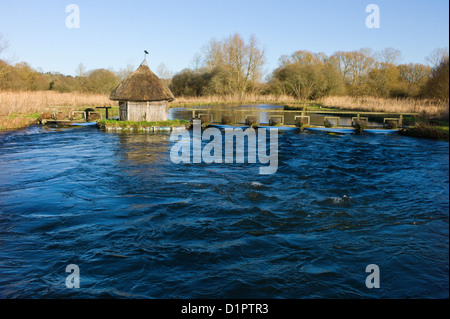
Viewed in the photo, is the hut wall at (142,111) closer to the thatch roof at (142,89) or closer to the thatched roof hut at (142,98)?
the thatched roof hut at (142,98)

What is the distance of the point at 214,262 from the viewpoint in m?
5.93

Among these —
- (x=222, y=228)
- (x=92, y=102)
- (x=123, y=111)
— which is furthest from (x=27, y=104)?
(x=222, y=228)

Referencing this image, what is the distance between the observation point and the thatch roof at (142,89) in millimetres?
21958

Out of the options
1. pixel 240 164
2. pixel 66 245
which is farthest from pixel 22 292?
pixel 240 164

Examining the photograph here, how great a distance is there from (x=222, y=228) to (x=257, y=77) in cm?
5075

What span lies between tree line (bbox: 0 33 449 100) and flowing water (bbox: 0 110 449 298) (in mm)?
32399

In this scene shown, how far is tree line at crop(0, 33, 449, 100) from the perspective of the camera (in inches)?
1654

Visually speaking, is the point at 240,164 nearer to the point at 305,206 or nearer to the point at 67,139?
the point at 305,206

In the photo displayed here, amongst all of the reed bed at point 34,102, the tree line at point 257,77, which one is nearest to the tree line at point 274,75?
the tree line at point 257,77

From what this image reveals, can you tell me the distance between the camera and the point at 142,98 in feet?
71.8

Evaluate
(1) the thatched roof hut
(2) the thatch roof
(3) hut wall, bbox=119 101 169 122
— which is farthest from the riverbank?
(2) the thatch roof

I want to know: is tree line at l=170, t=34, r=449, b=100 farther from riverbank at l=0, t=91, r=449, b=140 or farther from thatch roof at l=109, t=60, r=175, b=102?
thatch roof at l=109, t=60, r=175, b=102

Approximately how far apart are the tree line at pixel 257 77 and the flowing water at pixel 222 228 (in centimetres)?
3240

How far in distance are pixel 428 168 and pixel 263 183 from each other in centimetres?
619
